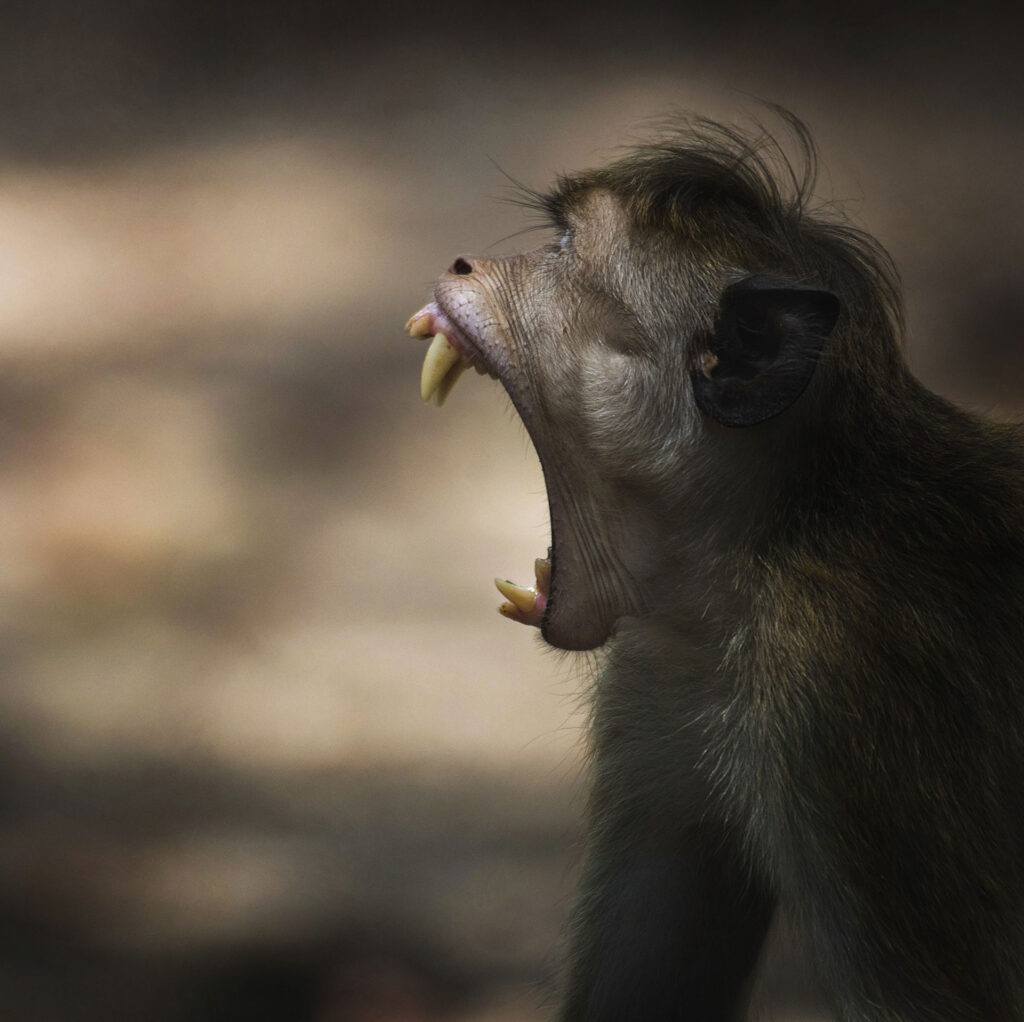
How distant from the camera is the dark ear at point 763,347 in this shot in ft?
4.88

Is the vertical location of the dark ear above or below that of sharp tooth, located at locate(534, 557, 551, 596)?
above

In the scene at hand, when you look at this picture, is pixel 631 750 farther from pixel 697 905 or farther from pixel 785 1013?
pixel 785 1013

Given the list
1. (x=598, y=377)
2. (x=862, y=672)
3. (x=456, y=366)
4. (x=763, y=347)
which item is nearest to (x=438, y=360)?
(x=456, y=366)

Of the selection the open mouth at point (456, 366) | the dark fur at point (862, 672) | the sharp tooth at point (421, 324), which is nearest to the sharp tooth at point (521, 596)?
the open mouth at point (456, 366)

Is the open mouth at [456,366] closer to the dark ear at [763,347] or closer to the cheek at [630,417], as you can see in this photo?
the cheek at [630,417]

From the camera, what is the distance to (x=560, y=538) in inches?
64.2

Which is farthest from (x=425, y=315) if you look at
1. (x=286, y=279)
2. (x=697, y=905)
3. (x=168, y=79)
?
(x=168, y=79)

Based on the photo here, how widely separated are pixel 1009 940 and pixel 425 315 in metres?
0.85

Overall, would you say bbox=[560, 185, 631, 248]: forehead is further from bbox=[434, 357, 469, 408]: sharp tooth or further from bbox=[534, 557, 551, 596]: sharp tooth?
bbox=[534, 557, 551, 596]: sharp tooth

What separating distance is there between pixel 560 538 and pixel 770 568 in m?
0.23

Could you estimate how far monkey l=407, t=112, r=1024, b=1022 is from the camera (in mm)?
1435

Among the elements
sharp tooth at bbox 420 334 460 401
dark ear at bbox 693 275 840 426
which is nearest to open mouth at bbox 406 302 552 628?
sharp tooth at bbox 420 334 460 401

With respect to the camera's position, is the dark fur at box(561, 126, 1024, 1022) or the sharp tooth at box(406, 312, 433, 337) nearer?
the dark fur at box(561, 126, 1024, 1022)

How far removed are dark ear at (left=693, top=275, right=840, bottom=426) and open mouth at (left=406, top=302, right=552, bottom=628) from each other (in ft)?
0.79
